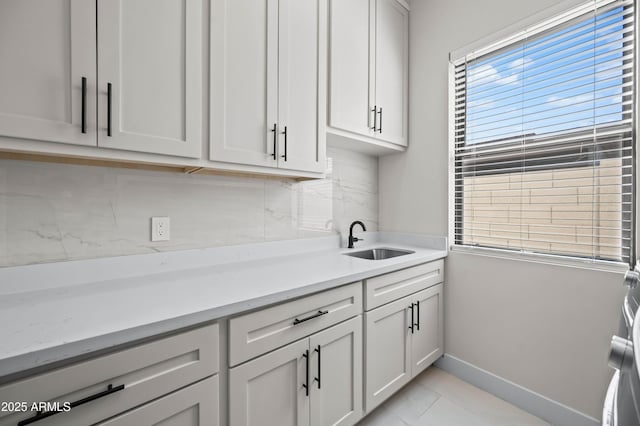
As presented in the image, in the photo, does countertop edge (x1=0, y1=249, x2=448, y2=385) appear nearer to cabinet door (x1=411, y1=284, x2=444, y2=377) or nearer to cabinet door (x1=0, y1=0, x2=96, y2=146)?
cabinet door (x1=0, y1=0, x2=96, y2=146)

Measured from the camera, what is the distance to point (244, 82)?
4.19 ft

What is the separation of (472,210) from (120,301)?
6.73 ft

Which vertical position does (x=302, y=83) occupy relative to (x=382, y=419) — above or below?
above

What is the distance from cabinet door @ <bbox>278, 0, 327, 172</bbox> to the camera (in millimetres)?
1411

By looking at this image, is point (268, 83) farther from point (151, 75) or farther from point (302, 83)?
point (151, 75)

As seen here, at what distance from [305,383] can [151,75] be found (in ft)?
4.46

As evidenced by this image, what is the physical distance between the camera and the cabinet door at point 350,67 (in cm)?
167

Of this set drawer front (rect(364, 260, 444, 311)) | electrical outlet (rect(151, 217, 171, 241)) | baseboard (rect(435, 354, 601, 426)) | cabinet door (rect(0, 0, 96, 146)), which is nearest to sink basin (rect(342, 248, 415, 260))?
drawer front (rect(364, 260, 444, 311))

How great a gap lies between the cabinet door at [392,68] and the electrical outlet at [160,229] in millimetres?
1437

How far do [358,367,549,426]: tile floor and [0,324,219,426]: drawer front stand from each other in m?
1.15

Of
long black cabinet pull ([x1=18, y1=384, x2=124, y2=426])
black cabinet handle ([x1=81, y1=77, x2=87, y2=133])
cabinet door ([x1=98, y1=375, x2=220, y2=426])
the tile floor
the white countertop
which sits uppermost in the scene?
black cabinet handle ([x1=81, y1=77, x2=87, y2=133])

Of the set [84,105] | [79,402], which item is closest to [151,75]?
[84,105]

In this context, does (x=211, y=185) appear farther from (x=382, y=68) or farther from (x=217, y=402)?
(x=382, y=68)

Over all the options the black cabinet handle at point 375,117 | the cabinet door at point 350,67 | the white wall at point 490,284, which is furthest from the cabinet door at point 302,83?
the white wall at point 490,284
